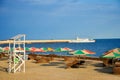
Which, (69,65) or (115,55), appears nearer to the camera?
(115,55)

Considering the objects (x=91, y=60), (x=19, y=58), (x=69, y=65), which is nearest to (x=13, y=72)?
(x=19, y=58)

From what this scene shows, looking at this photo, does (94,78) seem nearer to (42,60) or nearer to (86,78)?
(86,78)

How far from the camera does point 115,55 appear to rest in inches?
660

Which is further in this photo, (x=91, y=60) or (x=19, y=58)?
(x=91, y=60)

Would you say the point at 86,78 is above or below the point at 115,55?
below

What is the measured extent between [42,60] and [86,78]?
36.2 ft

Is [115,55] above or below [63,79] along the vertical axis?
above

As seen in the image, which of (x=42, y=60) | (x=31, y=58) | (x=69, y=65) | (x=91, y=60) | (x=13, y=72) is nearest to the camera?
(x=13, y=72)

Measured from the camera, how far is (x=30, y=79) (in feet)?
45.7

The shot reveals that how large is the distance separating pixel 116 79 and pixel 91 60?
12979mm

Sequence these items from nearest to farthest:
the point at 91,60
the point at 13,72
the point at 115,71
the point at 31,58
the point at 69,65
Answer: the point at 115,71 < the point at 13,72 < the point at 69,65 < the point at 91,60 < the point at 31,58

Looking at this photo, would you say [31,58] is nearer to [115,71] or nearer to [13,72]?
[13,72]

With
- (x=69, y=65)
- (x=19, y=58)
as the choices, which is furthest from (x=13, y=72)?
(x=69, y=65)

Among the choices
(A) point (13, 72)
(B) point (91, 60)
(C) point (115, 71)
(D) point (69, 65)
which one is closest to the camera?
(C) point (115, 71)
